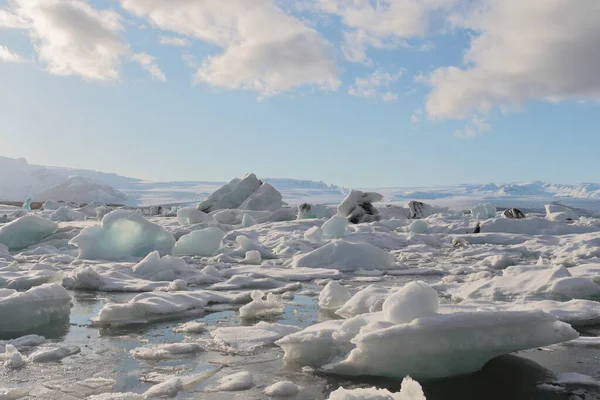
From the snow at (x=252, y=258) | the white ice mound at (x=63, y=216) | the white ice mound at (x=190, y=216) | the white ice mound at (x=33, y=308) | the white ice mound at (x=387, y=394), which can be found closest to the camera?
the white ice mound at (x=387, y=394)

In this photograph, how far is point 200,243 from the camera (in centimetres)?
1273

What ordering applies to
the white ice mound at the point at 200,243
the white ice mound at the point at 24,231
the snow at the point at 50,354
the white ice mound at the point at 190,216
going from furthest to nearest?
the white ice mound at the point at 190,216
the white ice mound at the point at 24,231
the white ice mound at the point at 200,243
the snow at the point at 50,354

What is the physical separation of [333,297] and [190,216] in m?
15.3

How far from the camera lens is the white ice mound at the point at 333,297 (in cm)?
602

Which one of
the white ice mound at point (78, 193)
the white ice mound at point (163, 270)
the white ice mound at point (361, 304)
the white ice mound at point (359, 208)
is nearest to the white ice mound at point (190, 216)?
the white ice mound at point (359, 208)

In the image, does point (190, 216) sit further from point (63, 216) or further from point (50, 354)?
point (50, 354)

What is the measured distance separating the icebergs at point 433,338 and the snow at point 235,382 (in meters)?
0.58

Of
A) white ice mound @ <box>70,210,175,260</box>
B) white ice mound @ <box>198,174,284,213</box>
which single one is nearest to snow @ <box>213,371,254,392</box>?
white ice mound @ <box>70,210,175,260</box>

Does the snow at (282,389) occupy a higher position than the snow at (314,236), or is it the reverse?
the snow at (282,389)

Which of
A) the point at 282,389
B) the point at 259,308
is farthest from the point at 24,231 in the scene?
the point at 282,389

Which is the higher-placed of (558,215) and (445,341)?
(445,341)

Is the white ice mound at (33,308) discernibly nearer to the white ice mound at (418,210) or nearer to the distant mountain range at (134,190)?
the white ice mound at (418,210)

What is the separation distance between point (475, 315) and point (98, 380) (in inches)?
102

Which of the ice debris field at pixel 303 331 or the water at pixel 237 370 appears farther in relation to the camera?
the ice debris field at pixel 303 331
